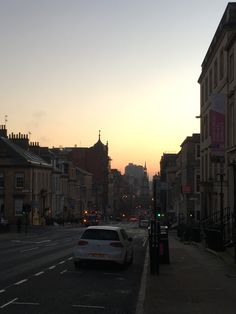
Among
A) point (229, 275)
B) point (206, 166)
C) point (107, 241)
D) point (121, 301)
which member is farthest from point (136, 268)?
point (206, 166)

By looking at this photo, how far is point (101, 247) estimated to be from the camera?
22.7 m

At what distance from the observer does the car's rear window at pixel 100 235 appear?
75.7ft

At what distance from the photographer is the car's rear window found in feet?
75.7

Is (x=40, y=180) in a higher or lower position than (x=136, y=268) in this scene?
higher

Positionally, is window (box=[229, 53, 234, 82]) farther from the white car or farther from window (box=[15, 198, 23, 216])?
window (box=[15, 198, 23, 216])

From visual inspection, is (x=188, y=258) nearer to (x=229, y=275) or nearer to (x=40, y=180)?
(x=229, y=275)

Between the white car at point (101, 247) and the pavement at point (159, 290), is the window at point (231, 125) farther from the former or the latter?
the white car at point (101, 247)

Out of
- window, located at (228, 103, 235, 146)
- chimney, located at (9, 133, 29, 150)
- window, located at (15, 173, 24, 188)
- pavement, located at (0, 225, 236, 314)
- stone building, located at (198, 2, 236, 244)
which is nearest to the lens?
pavement, located at (0, 225, 236, 314)

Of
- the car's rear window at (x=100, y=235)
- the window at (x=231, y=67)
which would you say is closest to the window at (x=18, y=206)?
the window at (x=231, y=67)

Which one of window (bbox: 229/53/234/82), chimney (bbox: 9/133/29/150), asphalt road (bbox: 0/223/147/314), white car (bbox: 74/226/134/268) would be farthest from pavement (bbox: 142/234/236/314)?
chimney (bbox: 9/133/29/150)

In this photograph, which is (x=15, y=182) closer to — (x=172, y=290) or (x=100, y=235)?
(x=100, y=235)

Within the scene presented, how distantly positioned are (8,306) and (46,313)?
1.17 meters

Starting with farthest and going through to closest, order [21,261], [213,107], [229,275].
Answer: [213,107] → [21,261] → [229,275]

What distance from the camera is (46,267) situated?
2298cm
